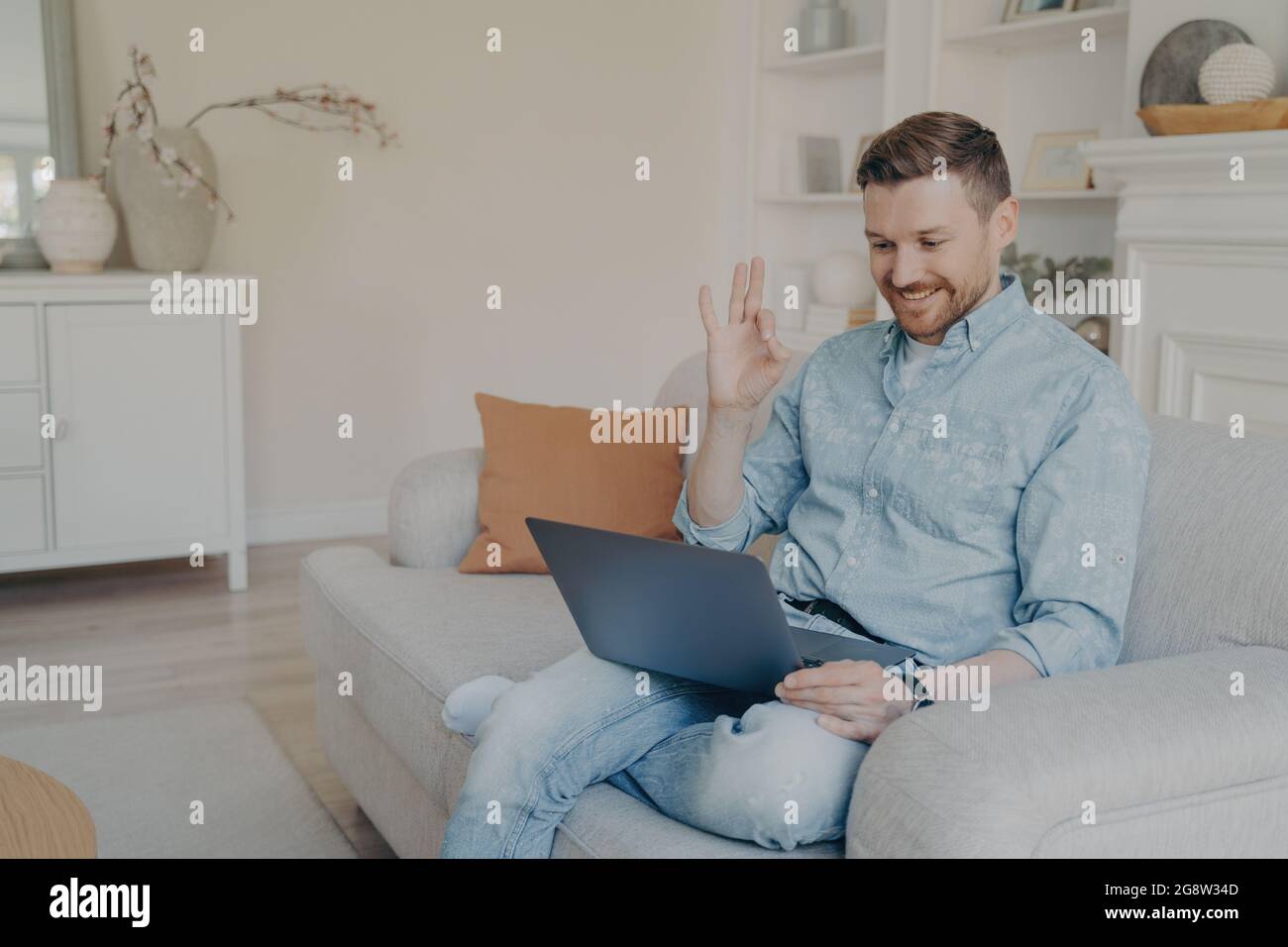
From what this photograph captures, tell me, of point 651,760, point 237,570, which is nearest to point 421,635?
point 651,760

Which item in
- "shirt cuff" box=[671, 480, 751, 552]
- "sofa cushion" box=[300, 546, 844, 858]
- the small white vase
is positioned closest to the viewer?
"sofa cushion" box=[300, 546, 844, 858]

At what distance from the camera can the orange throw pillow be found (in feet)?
8.06

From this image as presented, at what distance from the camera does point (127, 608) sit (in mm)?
3609

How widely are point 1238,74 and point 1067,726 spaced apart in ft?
7.55

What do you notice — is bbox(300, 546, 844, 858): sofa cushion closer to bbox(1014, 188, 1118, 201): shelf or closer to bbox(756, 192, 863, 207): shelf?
bbox(1014, 188, 1118, 201): shelf

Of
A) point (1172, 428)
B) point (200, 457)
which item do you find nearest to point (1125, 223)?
point (1172, 428)

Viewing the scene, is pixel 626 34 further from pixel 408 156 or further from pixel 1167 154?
pixel 1167 154

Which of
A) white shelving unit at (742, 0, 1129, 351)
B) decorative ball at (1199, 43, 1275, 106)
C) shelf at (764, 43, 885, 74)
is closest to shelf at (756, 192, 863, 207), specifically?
white shelving unit at (742, 0, 1129, 351)

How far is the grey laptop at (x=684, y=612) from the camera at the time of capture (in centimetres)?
134

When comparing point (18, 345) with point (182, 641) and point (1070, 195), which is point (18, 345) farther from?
point (1070, 195)

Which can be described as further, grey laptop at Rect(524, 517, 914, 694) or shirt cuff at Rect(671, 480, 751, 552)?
shirt cuff at Rect(671, 480, 751, 552)

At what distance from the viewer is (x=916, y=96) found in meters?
4.22

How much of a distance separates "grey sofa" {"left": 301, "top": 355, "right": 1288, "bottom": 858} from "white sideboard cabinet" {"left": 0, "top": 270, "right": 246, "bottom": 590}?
162cm

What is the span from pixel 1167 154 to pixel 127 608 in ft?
9.27
